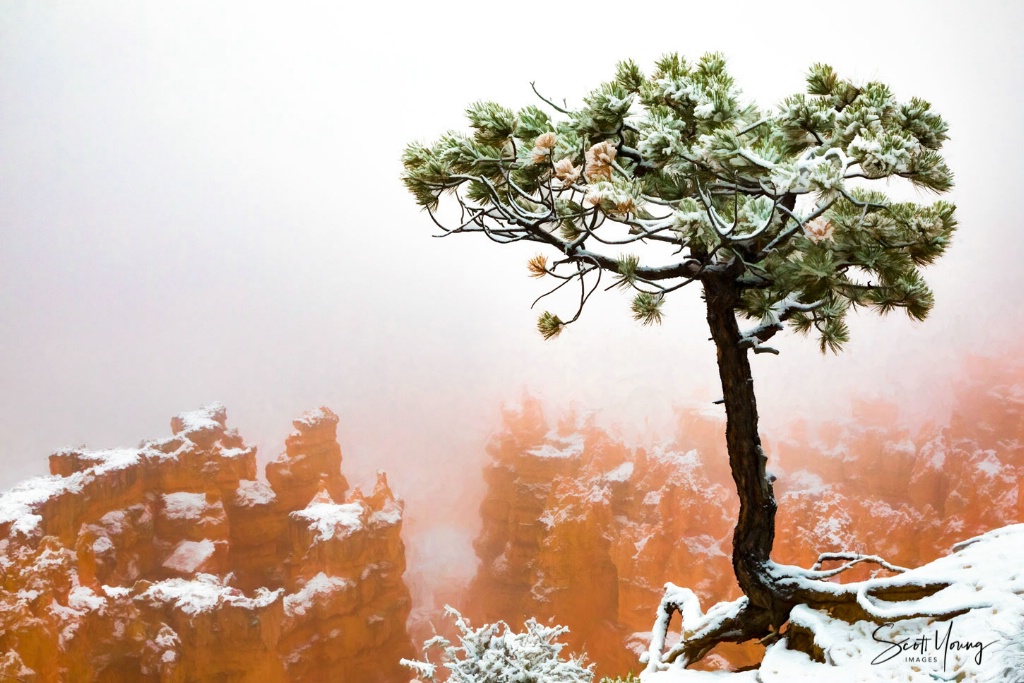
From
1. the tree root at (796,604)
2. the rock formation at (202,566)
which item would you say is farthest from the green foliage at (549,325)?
the rock formation at (202,566)

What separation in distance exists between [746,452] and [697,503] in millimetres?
10570

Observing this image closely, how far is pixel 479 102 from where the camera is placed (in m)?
2.12

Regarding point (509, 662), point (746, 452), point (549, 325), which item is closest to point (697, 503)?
point (509, 662)

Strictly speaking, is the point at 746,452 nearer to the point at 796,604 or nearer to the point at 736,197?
the point at 796,604

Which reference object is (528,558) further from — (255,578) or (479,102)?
(479,102)

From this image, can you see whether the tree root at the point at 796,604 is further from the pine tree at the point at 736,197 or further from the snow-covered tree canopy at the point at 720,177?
the snow-covered tree canopy at the point at 720,177

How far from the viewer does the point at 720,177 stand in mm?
2211

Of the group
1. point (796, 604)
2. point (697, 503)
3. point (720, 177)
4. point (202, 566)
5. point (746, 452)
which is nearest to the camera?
point (720, 177)

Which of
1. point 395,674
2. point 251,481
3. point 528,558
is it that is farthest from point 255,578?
point 528,558

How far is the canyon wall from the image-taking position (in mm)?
11180

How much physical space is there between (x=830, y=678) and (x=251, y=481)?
→ 1278 cm

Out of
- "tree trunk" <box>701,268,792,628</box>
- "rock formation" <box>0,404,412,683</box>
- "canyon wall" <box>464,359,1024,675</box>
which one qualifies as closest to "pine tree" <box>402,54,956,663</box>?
"tree trunk" <box>701,268,792,628</box>

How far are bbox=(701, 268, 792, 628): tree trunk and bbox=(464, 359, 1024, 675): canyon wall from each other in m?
9.27

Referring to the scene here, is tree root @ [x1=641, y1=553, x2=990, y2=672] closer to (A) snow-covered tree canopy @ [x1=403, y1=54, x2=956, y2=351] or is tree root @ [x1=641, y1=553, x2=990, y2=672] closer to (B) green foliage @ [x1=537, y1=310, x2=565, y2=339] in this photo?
(A) snow-covered tree canopy @ [x1=403, y1=54, x2=956, y2=351]
